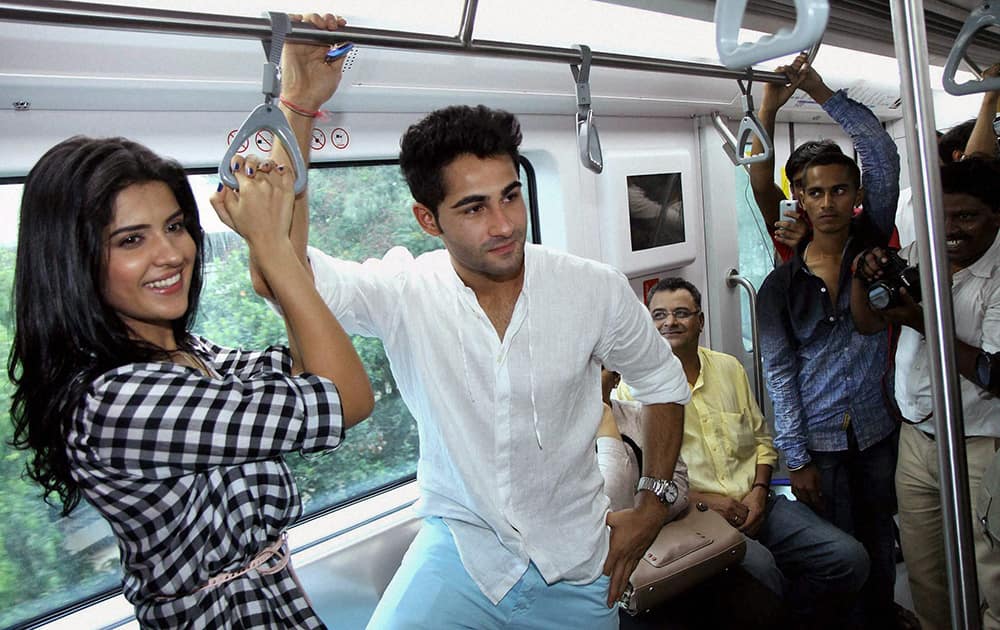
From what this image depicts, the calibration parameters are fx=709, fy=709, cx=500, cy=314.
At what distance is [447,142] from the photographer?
1755 mm

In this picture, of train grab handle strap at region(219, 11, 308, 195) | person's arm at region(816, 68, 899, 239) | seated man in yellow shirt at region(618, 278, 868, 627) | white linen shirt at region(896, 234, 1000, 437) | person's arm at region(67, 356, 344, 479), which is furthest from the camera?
seated man in yellow shirt at region(618, 278, 868, 627)

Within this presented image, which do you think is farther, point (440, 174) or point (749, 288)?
point (749, 288)

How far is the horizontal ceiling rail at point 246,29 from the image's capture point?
101 centimetres

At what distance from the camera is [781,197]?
3268 mm

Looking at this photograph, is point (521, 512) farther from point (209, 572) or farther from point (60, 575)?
point (60, 575)

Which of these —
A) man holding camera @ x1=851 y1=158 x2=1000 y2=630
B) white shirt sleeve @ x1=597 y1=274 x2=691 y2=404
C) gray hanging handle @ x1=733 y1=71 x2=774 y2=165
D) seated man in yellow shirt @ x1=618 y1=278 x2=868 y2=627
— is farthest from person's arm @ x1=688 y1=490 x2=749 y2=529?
gray hanging handle @ x1=733 y1=71 x2=774 y2=165

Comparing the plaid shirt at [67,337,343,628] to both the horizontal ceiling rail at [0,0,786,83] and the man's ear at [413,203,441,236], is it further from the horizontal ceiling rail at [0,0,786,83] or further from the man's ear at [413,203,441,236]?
the man's ear at [413,203,441,236]

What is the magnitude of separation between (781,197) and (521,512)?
86.8 inches

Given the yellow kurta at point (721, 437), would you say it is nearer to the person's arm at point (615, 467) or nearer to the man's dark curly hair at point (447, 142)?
the person's arm at point (615, 467)

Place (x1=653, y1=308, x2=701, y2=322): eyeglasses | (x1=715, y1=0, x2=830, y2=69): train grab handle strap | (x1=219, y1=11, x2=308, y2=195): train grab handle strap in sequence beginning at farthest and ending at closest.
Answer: (x1=653, y1=308, x2=701, y2=322): eyeglasses < (x1=219, y1=11, x2=308, y2=195): train grab handle strap < (x1=715, y1=0, x2=830, y2=69): train grab handle strap

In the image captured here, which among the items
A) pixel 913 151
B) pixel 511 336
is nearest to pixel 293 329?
pixel 511 336

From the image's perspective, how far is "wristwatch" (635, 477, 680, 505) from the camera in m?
2.10

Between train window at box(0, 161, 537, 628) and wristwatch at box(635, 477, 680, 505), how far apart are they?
3.40ft

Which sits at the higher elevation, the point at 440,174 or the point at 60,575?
the point at 440,174
